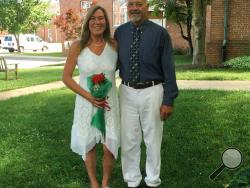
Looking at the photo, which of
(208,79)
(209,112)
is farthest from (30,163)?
(208,79)

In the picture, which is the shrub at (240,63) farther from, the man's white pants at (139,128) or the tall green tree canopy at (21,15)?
the tall green tree canopy at (21,15)

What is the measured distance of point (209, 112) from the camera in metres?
8.03

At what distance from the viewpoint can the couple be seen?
4367 mm

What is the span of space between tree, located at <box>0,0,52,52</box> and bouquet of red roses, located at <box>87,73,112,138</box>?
40.7m

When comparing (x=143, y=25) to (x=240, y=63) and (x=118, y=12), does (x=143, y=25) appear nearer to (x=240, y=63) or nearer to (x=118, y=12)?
(x=240, y=63)

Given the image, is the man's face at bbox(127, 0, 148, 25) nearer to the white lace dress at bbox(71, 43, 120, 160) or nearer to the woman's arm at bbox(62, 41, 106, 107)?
the white lace dress at bbox(71, 43, 120, 160)

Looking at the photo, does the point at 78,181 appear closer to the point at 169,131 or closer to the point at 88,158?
the point at 88,158

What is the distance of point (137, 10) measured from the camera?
4.30m

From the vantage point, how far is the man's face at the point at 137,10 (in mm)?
4273

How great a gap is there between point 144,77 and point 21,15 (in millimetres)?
42432

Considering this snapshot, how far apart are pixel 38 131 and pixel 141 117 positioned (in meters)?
3.28

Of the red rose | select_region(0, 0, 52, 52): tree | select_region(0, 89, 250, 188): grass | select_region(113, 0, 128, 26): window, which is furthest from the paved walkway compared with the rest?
select_region(0, 0, 52, 52): tree

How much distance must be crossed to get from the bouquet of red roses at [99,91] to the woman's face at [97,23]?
1.34ft

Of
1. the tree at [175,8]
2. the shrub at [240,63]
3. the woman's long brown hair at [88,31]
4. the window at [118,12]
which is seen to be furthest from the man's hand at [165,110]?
the window at [118,12]
